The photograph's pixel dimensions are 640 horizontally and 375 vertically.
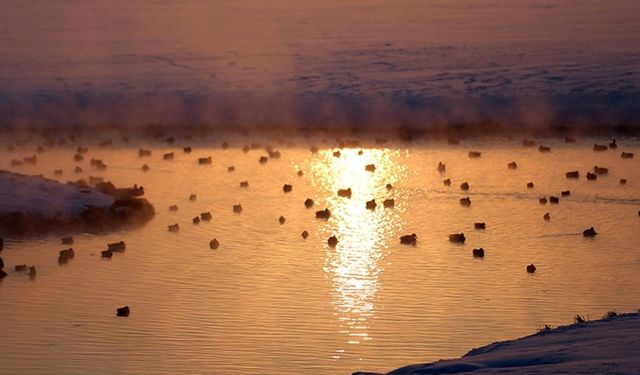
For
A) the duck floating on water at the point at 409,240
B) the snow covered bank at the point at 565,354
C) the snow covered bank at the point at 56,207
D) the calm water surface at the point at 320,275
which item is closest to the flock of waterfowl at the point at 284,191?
the duck floating on water at the point at 409,240

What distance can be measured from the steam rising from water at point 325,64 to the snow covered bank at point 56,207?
11797mm

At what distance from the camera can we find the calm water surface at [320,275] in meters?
10.6

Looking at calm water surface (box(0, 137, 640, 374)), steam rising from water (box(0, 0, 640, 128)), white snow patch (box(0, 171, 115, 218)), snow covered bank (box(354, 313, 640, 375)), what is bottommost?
snow covered bank (box(354, 313, 640, 375))

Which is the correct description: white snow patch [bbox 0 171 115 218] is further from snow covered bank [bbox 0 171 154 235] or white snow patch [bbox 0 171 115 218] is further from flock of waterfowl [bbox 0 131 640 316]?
flock of waterfowl [bbox 0 131 640 316]

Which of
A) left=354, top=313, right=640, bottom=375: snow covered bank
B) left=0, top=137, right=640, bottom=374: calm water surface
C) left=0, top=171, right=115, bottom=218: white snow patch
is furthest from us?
left=0, top=171, right=115, bottom=218: white snow patch

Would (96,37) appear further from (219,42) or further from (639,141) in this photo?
(639,141)

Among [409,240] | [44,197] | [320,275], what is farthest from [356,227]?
[44,197]

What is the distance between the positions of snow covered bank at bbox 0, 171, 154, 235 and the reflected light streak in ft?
9.29

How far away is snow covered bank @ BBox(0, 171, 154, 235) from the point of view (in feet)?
53.5

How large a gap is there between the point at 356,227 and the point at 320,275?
3025 millimetres

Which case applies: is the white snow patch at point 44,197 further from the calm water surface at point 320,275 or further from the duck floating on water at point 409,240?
the duck floating on water at point 409,240

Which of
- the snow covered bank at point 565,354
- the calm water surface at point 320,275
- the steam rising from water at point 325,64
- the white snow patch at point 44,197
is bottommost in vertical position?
the snow covered bank at point 565,354

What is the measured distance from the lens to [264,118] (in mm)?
29828

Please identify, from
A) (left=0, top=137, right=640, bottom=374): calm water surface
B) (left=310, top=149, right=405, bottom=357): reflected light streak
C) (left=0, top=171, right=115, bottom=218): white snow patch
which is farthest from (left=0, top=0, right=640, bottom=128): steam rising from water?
(left=0, top=171, right=115, bottom=218): white snow patch
